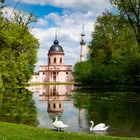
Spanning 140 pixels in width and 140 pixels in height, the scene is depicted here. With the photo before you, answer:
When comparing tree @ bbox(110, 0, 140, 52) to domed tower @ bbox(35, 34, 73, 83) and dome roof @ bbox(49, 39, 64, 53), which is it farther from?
dome roof @ bbox(49, 39, 64, 53)

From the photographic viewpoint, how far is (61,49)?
14912 cm

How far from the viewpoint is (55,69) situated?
15050 centimetres

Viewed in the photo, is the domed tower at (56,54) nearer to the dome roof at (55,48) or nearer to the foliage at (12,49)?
the dome roof at (55,48)

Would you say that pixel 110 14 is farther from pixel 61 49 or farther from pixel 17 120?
pixel 61 49

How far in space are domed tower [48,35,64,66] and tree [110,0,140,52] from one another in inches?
4095

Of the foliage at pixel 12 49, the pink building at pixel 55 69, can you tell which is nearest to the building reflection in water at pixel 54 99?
the foliage at pixel 12 49

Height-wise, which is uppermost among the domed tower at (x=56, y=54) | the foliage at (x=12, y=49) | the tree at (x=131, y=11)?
the domed tower at (x=56, y=54)

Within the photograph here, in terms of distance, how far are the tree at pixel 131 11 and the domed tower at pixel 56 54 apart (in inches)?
4095

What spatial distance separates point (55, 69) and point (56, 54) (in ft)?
18.9

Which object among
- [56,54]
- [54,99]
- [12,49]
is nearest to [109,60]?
[54,99]

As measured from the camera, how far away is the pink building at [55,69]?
148 m

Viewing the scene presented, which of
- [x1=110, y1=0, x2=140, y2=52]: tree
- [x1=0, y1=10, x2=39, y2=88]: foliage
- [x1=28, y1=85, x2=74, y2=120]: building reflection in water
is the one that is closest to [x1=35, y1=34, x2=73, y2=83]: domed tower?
[x1=28, y1=85, x2=74, y2=120]: building reflection in water

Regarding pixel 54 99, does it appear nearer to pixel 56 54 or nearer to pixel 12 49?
pixel 12 49

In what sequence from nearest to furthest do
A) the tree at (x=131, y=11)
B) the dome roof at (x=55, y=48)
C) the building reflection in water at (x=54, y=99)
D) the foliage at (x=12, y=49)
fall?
the building reflection in water at (x=54, y=99) → the foliage at (x=12, y=49) → the tree at (x=131, y=11) → the dome roof at (x=55, y=48)
